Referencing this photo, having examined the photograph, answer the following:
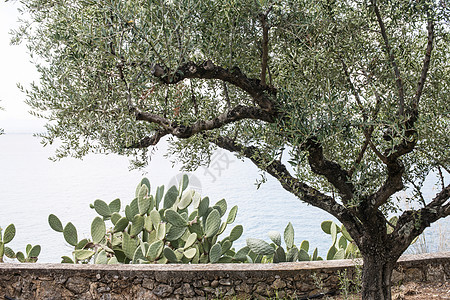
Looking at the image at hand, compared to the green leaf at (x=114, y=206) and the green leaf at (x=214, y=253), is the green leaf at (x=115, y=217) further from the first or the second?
the green leaf at (x=214, y=253)

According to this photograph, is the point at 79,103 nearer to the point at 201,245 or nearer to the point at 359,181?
the point at 359,181

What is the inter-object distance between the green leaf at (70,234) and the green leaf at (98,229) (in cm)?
47

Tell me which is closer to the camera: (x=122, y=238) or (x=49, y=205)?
(x=122, y=238)

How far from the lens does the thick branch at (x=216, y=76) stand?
3127 mm

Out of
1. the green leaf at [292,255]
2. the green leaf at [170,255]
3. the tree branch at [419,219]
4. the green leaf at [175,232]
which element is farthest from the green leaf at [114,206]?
the tree branch at [419,219]

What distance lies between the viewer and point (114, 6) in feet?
9.21

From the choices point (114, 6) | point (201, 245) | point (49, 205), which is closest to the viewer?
point (114, 6)

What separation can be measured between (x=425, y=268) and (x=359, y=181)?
2796 millimetres

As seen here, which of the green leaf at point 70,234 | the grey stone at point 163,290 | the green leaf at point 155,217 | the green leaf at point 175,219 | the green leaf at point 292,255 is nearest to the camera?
the grey stone at point 163,290

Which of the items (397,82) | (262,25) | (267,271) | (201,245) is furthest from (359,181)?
(201,245)

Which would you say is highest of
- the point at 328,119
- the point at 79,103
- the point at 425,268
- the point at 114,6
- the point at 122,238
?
the point at 114,6

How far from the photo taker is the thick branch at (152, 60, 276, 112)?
313cm

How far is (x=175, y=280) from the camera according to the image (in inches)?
210

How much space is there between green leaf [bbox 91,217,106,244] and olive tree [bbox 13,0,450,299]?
2.33m
